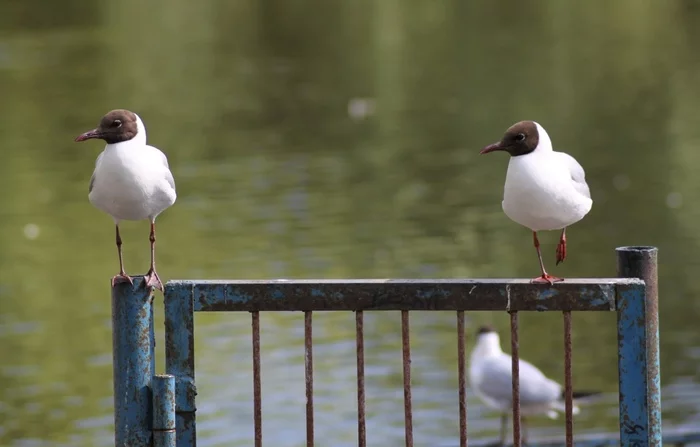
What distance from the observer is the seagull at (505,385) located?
9.80 metres

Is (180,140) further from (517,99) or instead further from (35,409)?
(35,409)

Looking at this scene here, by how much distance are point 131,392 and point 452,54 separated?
88.8ft

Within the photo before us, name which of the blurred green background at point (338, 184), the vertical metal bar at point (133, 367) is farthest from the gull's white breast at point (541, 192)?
the blurred green background at point (338, 184)

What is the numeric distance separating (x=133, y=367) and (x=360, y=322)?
0.69m

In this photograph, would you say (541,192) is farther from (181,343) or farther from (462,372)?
(181,343)

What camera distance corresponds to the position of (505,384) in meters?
10.0

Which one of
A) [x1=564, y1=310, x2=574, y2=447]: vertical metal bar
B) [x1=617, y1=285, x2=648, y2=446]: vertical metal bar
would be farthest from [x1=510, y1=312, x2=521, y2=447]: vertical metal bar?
[x1=617, y1=285, x2=648, y2=446]: vertical metal bar

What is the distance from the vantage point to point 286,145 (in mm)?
22125

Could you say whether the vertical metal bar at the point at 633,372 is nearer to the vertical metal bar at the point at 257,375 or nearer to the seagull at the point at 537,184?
the seagull at the point at 537,184

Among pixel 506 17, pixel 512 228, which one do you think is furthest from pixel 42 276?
pixel 506 17

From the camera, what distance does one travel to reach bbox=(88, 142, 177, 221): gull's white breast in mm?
4348

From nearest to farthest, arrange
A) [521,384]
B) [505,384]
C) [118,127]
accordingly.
→ [118,127] < [521,384] < [505,384]

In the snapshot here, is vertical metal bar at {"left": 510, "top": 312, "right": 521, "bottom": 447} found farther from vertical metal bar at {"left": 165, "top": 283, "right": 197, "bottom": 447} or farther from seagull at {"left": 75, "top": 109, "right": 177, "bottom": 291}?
seagull at {"left": 75, "top": 109, "right": 177, "bottom": 291}

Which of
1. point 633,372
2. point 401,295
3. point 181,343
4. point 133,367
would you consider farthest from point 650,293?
point 133,367
